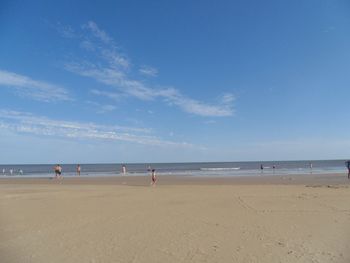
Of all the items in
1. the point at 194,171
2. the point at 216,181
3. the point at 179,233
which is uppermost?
the point at 194,171

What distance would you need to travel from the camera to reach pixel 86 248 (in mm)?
6965

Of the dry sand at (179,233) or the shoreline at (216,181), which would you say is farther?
the shoreline at (216,181)

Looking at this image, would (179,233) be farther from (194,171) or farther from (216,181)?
(194,171)

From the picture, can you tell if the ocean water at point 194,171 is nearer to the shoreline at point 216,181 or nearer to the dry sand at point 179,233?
the shoreline at point 216,181

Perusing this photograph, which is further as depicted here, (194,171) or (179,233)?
(194,171)

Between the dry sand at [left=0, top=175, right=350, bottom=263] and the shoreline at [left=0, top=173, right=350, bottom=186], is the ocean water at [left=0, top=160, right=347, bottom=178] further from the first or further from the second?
the dry sand at [left=0, top=175, right=350, bottom=263]

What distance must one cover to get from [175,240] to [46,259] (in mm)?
2824

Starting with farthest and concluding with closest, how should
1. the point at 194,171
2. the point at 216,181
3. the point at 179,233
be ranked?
the point at 194,171 < the point at 216,181 < the point at 179,233

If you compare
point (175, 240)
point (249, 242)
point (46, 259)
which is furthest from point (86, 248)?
point (249, 242)

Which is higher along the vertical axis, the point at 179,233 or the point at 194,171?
the point at 194,171

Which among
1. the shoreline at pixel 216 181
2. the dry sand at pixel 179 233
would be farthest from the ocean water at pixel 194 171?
the dry sand at pixel 179 233

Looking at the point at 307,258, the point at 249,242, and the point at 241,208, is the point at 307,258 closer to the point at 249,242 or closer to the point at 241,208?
the point at 249,242

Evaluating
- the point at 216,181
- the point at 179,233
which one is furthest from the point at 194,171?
the point at 179,233

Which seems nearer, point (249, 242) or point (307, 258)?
point (307, 258)
